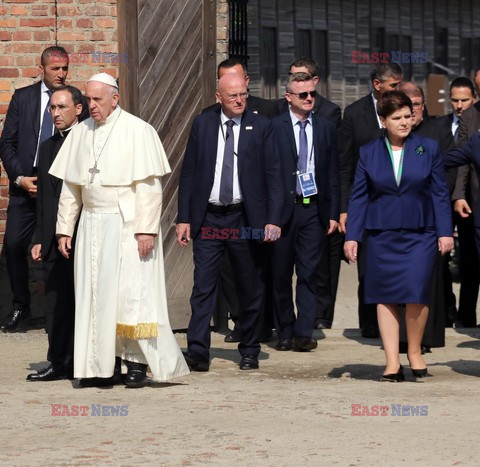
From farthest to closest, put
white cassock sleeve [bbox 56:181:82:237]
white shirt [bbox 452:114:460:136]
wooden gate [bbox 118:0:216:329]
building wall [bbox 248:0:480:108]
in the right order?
building wall [bbox 248:0:480:108]
white shirt [bbox 452:114:460:136]
wooden gate [bbox 118:0:216:329]
white cassock sleeve [bbox 56:181:82:237]

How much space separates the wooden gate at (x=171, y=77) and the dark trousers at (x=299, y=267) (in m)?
1.17

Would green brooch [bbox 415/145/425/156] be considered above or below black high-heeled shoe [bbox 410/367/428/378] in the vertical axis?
above

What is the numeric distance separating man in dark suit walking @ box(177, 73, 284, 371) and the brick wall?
7.88 ft

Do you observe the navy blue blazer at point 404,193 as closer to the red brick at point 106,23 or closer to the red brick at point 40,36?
the red brick at point 106,23

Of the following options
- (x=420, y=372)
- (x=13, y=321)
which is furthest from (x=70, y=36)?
(x=420, y=372)

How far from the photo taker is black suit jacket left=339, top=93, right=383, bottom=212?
12.9 m

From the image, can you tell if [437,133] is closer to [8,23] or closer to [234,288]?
[234,288]

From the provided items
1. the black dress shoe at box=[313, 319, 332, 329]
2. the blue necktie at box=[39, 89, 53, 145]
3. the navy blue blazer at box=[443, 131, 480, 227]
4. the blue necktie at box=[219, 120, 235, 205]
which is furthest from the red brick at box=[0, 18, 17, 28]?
the navy blue blazer at box=[443, 131, 480, 227]

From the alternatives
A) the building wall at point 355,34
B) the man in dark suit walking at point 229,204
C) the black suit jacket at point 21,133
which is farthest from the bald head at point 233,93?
the building wall at point 355,34

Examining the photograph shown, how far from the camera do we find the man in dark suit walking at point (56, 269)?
11.0m

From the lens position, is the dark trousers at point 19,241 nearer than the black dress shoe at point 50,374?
No

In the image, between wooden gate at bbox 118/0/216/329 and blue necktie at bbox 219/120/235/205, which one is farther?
wooden gate at bbox 118/0/216/329

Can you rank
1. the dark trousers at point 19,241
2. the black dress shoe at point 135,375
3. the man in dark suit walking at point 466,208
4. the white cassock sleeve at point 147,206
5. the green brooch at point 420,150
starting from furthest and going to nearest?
the dark trousers at point 19,241 < the man in dark suit walking at point 466,208 < the green brooch at point 420,150 < the black dress shoe at point 135,375 < the white cassock sleeve at point 147,206

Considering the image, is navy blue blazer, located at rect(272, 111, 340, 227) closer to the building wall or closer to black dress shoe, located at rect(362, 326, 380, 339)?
black dress shoe, located at rect(362, 326, 380, 339)
